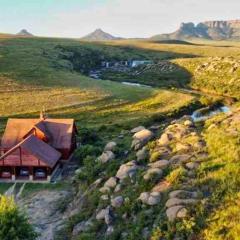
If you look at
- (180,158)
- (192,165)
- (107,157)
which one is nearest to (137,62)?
(107,157)

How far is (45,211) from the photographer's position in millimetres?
40844

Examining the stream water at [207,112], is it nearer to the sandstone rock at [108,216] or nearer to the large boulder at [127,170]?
the large boulder at [127,170]

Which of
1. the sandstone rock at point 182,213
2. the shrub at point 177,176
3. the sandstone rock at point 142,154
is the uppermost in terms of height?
the shrub at point 177,176

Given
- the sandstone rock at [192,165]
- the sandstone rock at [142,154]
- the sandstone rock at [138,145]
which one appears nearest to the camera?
the sandstone rock at [192,165]

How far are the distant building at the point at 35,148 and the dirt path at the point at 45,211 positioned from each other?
4135 millimetres

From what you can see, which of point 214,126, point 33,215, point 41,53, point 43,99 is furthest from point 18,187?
point 41,53

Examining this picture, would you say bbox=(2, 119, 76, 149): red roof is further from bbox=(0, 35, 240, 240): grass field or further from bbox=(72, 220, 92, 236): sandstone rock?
bbox=(72, 220, 92, 236): sandstone rock

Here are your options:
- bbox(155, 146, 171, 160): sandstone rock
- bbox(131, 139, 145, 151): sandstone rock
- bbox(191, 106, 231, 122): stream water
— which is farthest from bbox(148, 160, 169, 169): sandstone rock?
bbox(191, 106, 231, 122): stream water

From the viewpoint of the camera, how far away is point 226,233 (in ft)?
79.0

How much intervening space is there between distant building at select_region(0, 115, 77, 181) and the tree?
66.8 feet

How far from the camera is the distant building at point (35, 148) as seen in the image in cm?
4959

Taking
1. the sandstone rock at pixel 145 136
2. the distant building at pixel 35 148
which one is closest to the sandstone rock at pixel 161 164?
the sandstone rock at pixel 145 136

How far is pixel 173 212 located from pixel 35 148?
86.9ft

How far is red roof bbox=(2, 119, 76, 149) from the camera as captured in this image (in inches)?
2177
